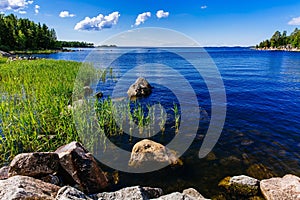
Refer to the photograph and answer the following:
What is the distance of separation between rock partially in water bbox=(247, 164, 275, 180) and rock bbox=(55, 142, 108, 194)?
19.1 ft

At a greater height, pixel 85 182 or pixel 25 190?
pixel 25 190

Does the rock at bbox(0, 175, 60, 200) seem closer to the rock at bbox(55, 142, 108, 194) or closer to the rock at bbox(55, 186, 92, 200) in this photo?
the rock at bbox(55, 186, 92, 200)

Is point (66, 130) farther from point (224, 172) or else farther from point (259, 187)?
point (259, 187)

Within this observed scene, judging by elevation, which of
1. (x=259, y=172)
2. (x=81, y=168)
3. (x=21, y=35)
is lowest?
(x=259, y=172)

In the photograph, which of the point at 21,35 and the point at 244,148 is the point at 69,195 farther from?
the point at 21,35

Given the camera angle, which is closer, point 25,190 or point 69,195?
point 69,195

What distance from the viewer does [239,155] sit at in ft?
30.9

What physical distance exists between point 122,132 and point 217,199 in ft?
19.6

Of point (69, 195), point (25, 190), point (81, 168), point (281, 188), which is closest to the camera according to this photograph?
point (69, 195)

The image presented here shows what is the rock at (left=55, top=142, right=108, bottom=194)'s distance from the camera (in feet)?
21.2

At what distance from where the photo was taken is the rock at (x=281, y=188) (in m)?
6.32

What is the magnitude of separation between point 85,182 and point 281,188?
20.6ft

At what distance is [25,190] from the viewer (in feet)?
13.9

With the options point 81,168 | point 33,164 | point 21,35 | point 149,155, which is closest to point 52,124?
point 81,168
